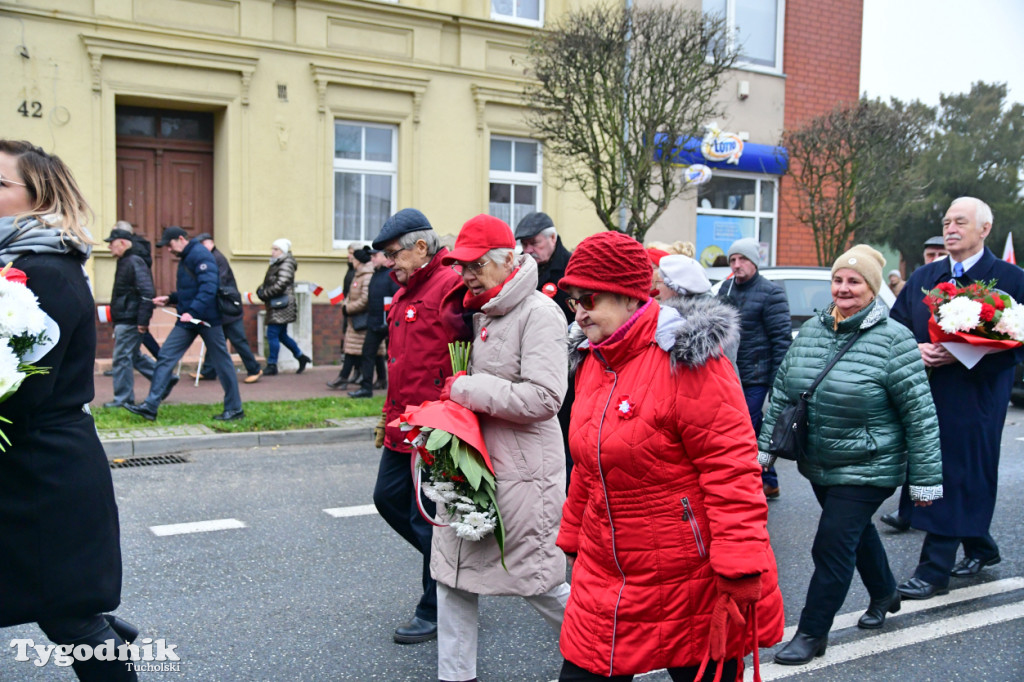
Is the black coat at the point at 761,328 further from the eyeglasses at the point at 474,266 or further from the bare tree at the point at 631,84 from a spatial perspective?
the bare tree at the point at 631,84

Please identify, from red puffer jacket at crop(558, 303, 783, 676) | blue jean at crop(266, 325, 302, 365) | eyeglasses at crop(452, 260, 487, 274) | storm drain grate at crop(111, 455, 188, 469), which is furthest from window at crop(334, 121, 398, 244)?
red puffer jacket at crop(558, 303, 783, 676)

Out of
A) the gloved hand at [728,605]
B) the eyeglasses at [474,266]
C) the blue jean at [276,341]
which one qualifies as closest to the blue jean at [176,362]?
the blue jean at [276,341]

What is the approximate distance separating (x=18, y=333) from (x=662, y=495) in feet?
6.17

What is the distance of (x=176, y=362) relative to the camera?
9656 mm

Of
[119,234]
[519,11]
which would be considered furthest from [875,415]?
[519,11]

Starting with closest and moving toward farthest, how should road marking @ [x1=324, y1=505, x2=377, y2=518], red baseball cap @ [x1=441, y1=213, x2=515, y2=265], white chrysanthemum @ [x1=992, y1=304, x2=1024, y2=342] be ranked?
red baseball cap @ [x1=441, y1=213, x2=515, y2=265] → white chrysanthemum @ [x1=992, y1=304, x2=1024, y2=342] → road marking @ [x1=324, y1=505, x2=377, y2=518]

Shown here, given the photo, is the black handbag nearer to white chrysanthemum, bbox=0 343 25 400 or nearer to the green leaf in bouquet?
the green leaf in bouquet

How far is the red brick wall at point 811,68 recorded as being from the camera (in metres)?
19.9

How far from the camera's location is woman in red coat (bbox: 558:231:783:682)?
2588 millimetres

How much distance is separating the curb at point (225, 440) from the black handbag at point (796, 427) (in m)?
6.06

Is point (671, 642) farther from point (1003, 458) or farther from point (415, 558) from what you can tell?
point (1003, 458)

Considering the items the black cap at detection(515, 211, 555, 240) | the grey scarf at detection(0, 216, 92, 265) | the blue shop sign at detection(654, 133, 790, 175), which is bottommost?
the grey scarf at detection(0, 216, 92, 265)

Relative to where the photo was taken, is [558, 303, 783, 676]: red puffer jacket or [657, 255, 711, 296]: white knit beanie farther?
[657, 255, 711, 296]: white knit beanie

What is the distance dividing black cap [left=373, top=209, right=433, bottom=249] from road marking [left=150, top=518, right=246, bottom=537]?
2.85 metres
